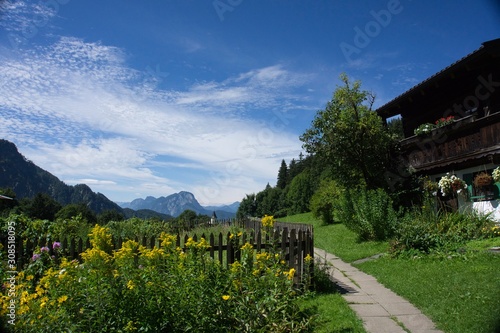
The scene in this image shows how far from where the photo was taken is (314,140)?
16.6 m

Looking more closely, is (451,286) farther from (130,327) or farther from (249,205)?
(249,205)

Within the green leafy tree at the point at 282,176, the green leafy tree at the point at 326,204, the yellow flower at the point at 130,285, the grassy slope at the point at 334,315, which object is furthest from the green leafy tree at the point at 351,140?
the green leafy tree at the point at 282,176

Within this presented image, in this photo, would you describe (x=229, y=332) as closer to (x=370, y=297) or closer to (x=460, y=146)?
(x=370, y=297)

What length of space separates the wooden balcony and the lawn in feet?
12.8

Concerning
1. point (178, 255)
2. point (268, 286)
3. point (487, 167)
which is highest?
point (487, 167)

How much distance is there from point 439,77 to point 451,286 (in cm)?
1143

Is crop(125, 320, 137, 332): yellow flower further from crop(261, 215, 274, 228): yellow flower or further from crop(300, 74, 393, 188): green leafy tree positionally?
crop(300, 74, 393, 188): green leafy tree

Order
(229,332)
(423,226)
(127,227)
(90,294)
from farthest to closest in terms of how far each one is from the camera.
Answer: (127,227)
(423,226)
(229,332)
(90,294)

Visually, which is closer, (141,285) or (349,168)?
(141,285)

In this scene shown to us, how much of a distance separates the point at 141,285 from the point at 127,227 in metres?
13.1

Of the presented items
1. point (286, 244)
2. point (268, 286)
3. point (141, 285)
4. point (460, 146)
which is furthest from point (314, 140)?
point (141, 285)

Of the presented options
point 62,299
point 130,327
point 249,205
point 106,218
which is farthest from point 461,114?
point 249,205

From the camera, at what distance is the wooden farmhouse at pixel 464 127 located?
11.8 metres

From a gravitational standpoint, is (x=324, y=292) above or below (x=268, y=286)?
below
